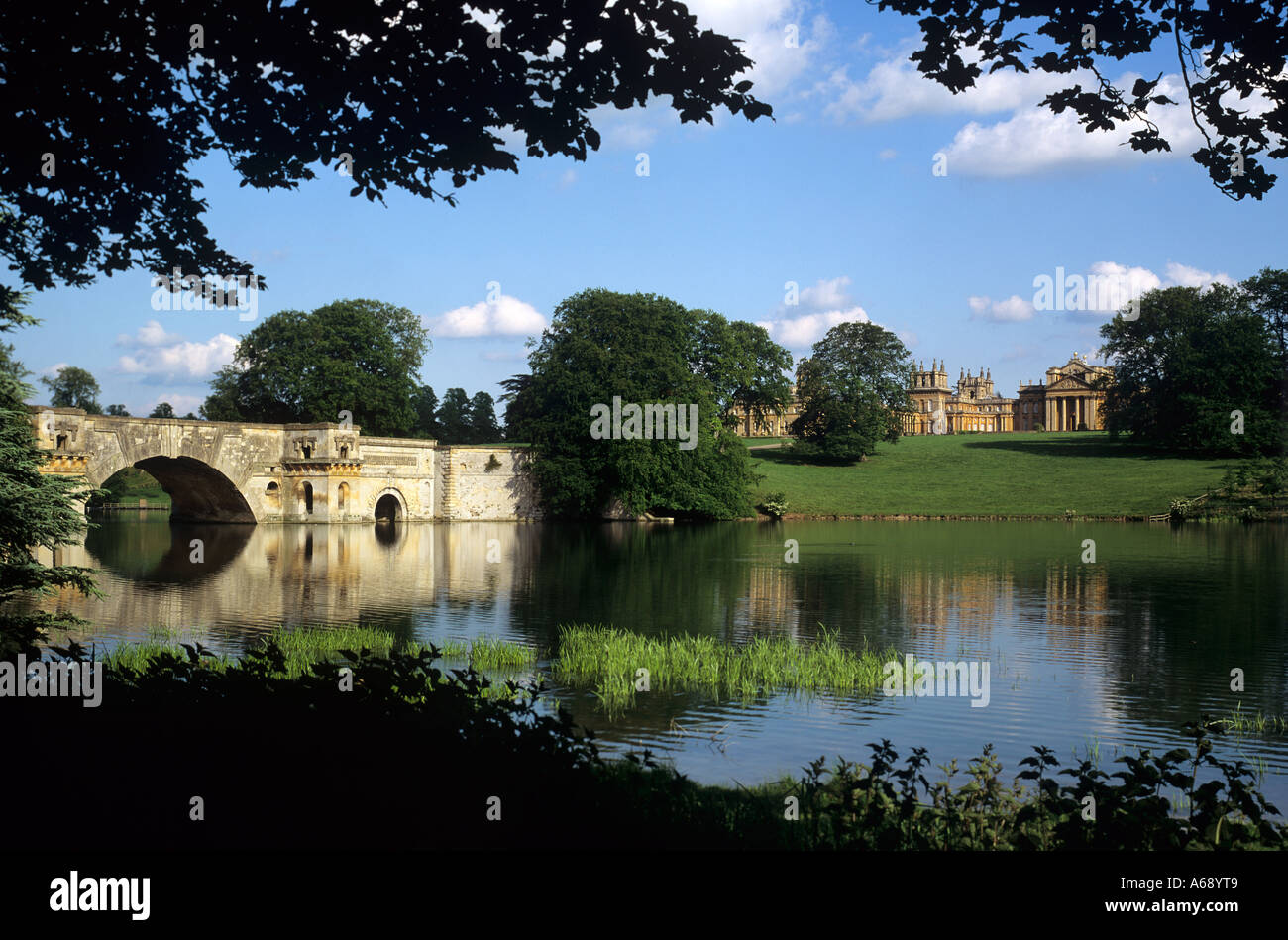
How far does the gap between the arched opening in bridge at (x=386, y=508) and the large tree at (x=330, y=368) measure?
4.30 meters

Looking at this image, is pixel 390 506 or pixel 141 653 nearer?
pixel 141 653

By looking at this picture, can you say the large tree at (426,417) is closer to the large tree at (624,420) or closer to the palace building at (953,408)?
the large tree at (624,420)

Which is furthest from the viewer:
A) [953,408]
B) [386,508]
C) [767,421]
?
[953,408]

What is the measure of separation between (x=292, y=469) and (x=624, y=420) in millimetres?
18120

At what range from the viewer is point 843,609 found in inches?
868

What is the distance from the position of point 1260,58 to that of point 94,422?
49.6 m

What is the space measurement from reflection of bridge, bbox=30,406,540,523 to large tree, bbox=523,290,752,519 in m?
4.61

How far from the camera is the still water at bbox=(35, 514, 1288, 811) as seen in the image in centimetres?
1170

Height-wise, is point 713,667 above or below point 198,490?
below

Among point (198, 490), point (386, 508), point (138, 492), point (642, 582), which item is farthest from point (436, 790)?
point (138, 492)

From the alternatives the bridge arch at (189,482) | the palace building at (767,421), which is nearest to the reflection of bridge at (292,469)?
the bridge arch at (189,482)

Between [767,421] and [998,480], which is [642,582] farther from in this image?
[767,421]

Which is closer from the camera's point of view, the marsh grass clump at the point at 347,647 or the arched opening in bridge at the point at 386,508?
the marsh grass clump at the point at 347,647

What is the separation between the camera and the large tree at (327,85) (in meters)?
7.89
